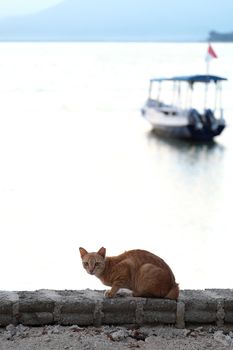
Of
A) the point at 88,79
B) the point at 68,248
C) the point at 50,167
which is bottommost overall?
the point at 68,248

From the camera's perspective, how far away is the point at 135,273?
404cm

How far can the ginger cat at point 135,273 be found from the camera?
13.1 feet

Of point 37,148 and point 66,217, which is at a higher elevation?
point 37,148

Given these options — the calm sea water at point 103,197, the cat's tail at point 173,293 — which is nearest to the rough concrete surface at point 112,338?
the cat's tail at point 173,293

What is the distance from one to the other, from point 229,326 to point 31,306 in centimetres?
109

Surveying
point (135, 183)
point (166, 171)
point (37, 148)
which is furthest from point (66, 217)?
point (37, 148)

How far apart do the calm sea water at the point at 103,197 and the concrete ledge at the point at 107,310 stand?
8.09 metres

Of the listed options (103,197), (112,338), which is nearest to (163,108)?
(103,197)

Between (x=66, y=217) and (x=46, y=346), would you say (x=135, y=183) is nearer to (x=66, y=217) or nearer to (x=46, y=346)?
(x=66, y=217)

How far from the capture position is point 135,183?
81.5 feet

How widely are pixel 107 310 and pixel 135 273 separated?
249 mm

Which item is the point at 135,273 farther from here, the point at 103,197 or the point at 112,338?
the point at 103,197

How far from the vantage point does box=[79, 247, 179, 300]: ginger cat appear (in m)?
3.98

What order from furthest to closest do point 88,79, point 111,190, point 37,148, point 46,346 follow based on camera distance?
point 88,79 < point 37,148 < point 111,190 < point 46,346
